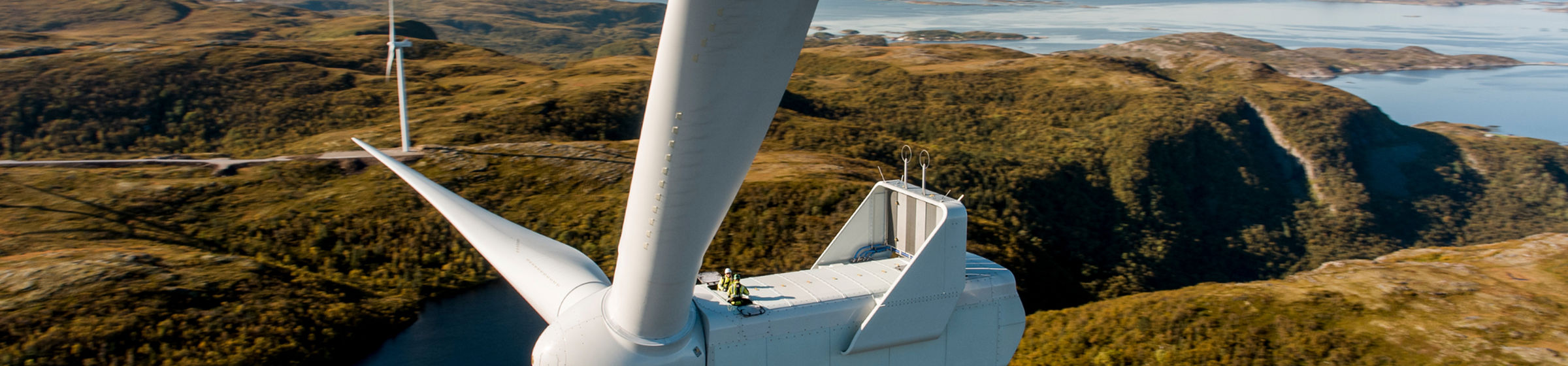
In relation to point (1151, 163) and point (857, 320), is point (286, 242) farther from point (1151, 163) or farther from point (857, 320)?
point (1151, 163)

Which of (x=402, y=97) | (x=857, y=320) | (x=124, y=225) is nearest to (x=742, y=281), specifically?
(x=857, y=320)

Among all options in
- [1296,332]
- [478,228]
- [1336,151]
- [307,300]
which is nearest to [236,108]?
[307,300]

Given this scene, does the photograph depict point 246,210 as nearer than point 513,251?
No

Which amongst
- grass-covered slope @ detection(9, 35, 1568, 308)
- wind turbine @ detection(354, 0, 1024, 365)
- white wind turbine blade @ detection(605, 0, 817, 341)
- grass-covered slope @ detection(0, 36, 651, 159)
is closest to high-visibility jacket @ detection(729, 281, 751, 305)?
wind turbine @ detection(354, 0, 1024, 365)

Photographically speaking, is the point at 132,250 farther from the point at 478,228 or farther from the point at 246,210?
the point at 478,228

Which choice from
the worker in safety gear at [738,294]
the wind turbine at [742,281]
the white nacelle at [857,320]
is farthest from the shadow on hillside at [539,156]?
the worker in safety gear at [738,294]

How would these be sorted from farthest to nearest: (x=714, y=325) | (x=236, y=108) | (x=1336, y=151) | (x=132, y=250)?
(x=1336, y=151), (x=236, y=108), (x=132, y=250), (x=714, y=325)

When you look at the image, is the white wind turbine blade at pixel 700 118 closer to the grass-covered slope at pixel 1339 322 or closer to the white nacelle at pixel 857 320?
the white nacelle at pixel 857 320
